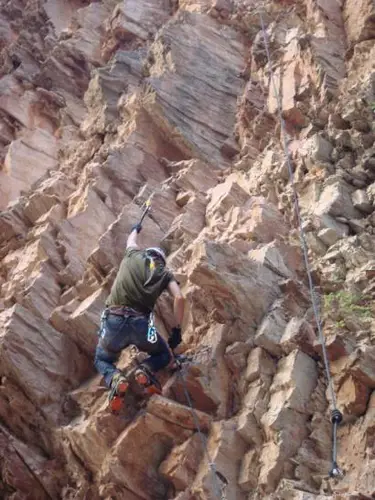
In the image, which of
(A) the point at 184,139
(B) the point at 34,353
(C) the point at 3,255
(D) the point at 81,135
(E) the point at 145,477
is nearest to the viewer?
(E) the point at 145,477

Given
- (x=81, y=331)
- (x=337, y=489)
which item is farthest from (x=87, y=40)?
(x=337, y=489)

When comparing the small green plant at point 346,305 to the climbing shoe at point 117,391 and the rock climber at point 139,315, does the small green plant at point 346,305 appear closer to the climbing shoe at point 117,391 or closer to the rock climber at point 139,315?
the rock climber at point 139,315

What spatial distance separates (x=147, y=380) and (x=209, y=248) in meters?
2.43

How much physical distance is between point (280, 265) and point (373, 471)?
3.98 m

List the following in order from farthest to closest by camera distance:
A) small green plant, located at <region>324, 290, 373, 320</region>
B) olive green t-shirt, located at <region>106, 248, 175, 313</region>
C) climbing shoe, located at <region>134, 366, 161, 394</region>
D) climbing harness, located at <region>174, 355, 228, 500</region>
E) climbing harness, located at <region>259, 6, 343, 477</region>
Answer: small green plant, located at <region>324, 290, 373, 320</region>, olive green t-shirt, located at <region>106, 248, 175, 313</region>, climbing shoe, located at <region>134, 366, 161, 394</region>, climbing harness, located at <region>174, 355, 228, 500</region>, climbing harness, located at <region>259, 6, 343, 477</region>

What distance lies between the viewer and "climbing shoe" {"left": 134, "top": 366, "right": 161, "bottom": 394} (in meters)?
8.80

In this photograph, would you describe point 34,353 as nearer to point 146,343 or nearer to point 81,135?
point 146,343

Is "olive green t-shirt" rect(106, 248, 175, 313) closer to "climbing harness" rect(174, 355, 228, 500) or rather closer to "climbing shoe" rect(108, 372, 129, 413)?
"climbing shoe" rect(108, 372, 129, 413)

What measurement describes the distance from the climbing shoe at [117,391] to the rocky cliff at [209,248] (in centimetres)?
49

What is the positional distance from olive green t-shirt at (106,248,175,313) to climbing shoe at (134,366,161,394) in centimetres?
100

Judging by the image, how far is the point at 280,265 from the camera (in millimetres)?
10742

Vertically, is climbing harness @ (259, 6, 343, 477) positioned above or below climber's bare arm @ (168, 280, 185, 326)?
below

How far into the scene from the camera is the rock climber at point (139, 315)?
30.9ft

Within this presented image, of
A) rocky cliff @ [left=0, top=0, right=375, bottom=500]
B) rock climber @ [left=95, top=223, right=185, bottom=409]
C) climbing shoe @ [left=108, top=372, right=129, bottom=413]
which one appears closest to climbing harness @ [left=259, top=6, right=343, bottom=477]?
rocky cliff @ [left=0, top=0, right=375, bottom=500]
